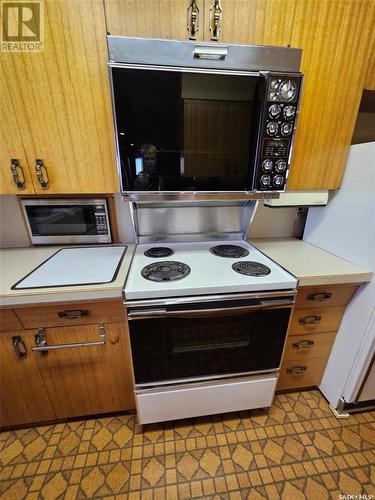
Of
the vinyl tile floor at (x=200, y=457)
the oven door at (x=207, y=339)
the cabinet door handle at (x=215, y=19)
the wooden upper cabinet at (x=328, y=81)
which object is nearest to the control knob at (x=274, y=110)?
the wooden upper cabinet at (x=328, y=81)

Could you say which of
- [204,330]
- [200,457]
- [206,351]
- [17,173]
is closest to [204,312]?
[204,330]

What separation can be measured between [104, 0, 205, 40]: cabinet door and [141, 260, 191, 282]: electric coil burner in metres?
1.00

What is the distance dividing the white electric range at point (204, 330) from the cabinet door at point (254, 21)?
102 cm

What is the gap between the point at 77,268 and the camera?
113 centimetres

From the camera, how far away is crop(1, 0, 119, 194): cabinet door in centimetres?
85

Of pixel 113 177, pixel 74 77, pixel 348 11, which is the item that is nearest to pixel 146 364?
pixel 113 177

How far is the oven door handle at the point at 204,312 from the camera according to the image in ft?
3.10

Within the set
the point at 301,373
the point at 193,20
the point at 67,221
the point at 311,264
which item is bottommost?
the point at 301,373

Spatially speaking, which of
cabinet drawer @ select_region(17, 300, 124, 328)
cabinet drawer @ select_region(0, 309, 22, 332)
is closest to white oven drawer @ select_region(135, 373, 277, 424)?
cabinet drawer @ select_region(17, 300, 124, 328)

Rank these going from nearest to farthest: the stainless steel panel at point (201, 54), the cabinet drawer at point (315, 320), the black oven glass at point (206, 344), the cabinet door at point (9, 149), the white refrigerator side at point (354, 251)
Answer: the stainless steel panel at point (201, 54) → the cabinet door at point (9, 149) → the black oven glass at point (206, 344) → the white refrigerator side at point (354, 251) → the cabinet drawer at point (315, 320)

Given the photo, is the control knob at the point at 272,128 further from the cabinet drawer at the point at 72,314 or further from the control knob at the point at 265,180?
the cabinet drawer at the point at 72,314

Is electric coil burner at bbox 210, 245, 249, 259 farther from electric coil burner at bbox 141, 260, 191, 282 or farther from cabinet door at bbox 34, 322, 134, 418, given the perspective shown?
cabinet door at bbox 34, 322, 134, 418

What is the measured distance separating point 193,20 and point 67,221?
1195 mm

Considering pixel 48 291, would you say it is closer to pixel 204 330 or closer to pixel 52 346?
pixel 52 346
